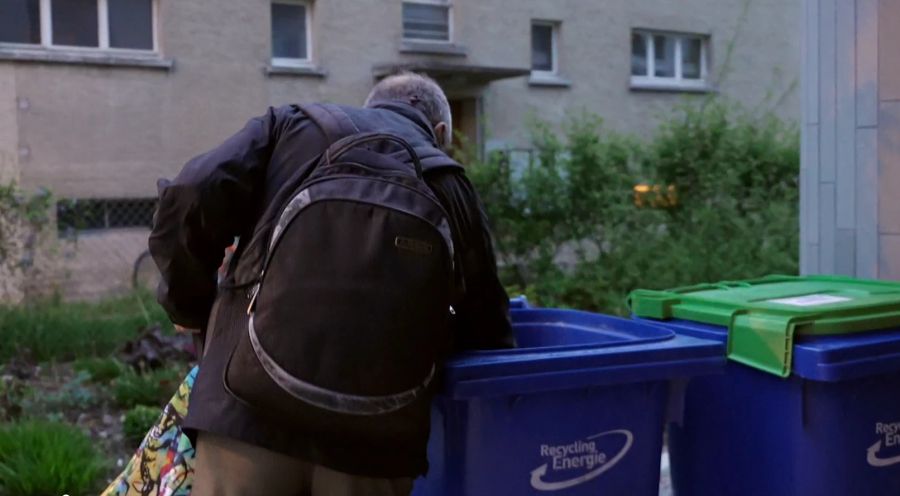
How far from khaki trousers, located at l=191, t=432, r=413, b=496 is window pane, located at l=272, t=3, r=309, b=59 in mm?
12444

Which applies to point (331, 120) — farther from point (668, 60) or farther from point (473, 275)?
point (668, 60)

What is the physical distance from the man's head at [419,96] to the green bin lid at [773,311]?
871 millimetres

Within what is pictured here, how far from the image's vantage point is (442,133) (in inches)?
126

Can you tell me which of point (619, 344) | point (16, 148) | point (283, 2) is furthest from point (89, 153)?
point (619, 344)

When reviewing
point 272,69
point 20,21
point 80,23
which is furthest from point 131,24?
point 272,69

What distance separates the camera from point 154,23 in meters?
13.3

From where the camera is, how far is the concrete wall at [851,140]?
4328 mm

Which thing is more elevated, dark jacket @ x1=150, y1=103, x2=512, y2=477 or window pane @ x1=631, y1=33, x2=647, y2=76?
window pane @ x1=631, y1=33, x2=647, y2=76

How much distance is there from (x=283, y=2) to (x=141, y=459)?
11920 mm

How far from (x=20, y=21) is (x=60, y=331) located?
6.05 m

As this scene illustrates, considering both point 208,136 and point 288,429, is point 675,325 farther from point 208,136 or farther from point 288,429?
point 208,136

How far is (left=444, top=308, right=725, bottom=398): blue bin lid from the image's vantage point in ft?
8.47

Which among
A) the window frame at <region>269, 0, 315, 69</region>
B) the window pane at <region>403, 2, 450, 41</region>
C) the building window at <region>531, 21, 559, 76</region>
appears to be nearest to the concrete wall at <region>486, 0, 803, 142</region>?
the building window at <region>531, 21, 559, 76</region>

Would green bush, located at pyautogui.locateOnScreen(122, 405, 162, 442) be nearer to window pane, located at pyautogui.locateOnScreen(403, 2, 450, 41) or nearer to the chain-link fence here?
the chain-link fence
